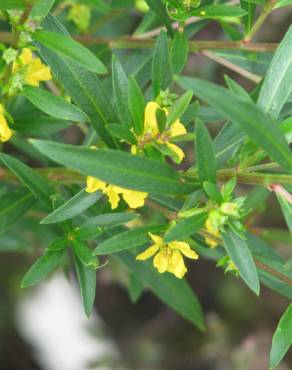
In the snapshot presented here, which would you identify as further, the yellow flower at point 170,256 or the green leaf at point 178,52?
the green leaf at point 178,52

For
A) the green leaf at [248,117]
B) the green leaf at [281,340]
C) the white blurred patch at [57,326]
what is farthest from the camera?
the white blurred patch at [57,326]

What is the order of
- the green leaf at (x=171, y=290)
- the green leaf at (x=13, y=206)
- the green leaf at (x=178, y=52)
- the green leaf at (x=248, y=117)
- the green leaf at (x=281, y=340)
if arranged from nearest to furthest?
the green leaf at (x=248, y=117) → the green leaf at (x=281, y=340) → the green leaf at (x=178, y=52) → the green leaf at (x=13, y=206) → the green leaf at (x=171, y=290)

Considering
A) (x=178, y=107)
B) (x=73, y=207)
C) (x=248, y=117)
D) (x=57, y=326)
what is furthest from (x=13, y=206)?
(x=57, y=326)

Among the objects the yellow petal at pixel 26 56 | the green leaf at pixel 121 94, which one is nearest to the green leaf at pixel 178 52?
the green leaf at pixel 121 94

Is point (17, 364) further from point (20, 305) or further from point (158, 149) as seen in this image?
point (158, 149)

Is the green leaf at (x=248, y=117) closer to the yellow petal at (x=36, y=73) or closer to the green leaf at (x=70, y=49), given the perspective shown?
the green leaf at (x=70, y=49)

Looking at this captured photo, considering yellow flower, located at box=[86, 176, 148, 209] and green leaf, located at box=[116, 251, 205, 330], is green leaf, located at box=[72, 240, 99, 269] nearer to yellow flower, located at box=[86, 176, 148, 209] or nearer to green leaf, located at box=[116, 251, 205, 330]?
yellow flower, located at box=[86, 176, 148, 209]

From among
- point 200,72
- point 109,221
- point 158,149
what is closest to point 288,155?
point 158,149
